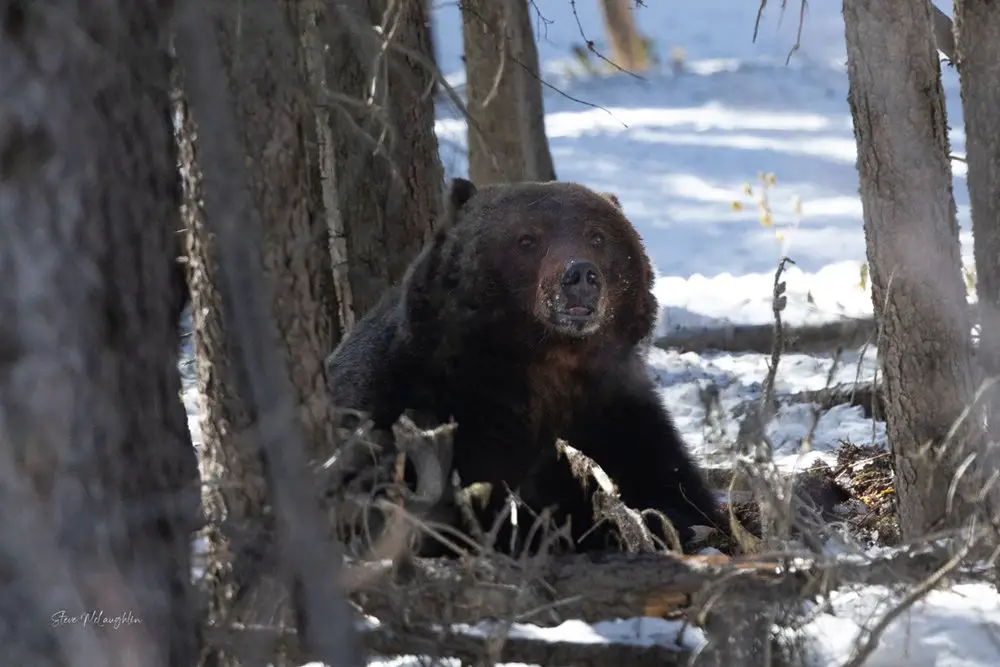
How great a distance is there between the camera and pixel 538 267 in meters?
5.13

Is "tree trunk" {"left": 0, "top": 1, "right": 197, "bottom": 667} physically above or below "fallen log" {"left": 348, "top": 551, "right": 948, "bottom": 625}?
above

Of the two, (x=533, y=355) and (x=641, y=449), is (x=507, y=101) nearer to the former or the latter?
(x=533, y=355)

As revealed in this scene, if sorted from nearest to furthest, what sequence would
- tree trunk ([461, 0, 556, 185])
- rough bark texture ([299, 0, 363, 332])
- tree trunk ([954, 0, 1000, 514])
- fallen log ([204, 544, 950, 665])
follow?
fallen log ([204, 544, 950, 665]) → tree trunk ([954, 0, 1000, 514]) → rough bark texture ([299, 0, 363, 332]) → tree trunk ([461, 0, 556, 185])

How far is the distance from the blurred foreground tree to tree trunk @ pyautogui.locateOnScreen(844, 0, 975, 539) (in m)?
0.18

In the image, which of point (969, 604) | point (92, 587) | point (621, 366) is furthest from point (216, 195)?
point (621, 366)

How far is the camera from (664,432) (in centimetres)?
525

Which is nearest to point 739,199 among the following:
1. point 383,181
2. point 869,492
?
point 383,181

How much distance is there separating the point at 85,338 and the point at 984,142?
3254mm

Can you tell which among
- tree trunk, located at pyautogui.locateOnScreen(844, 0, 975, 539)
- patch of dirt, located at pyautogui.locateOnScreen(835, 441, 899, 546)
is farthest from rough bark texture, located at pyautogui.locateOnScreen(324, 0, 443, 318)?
tree trunk, located at pyautogui.locateOnScreen(844, 0, 975, 539)

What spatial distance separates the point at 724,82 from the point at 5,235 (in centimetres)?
1779

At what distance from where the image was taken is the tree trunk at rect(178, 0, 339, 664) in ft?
9.01

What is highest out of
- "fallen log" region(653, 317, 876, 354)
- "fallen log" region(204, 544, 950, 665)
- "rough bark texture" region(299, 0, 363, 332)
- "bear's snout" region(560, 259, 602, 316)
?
"rough bark texture" region(299, 0, 363, 332)

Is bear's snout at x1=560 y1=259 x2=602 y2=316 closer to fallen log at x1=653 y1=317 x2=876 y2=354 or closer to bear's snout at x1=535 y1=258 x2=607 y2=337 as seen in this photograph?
bear's snout at x1=535 y1=258 x2=607 y2=337

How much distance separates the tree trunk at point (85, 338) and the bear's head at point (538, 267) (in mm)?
2405
